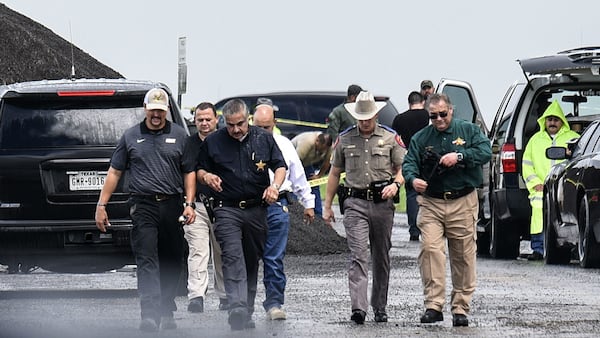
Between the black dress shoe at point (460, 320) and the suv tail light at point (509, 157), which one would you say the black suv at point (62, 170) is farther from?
the suv tail light at point (509, 157)

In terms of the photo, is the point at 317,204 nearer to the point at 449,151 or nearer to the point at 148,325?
the point at 449,151

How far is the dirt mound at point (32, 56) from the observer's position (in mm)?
33875

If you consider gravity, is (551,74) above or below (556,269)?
above

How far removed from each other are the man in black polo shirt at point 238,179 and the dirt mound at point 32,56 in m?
19.0

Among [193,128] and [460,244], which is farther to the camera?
[193,128]

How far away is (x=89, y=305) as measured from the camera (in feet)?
52.2

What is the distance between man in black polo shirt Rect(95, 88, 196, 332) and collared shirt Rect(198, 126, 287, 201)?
0.63 feet

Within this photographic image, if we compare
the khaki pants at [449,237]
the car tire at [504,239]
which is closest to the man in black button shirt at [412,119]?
the car tire at [504,239]

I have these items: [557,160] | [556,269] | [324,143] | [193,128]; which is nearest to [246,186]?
[193,128]

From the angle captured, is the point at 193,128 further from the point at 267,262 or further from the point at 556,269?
the point at 556,269

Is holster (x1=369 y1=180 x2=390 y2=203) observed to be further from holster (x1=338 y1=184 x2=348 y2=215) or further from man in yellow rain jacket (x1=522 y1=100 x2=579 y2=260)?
man in yellow rain jacket (x1=522 y1=100 x2=579 y2=260)

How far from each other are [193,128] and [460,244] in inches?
146

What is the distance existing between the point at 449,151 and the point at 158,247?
7.07ft

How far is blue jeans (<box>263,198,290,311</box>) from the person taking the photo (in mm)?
14703
